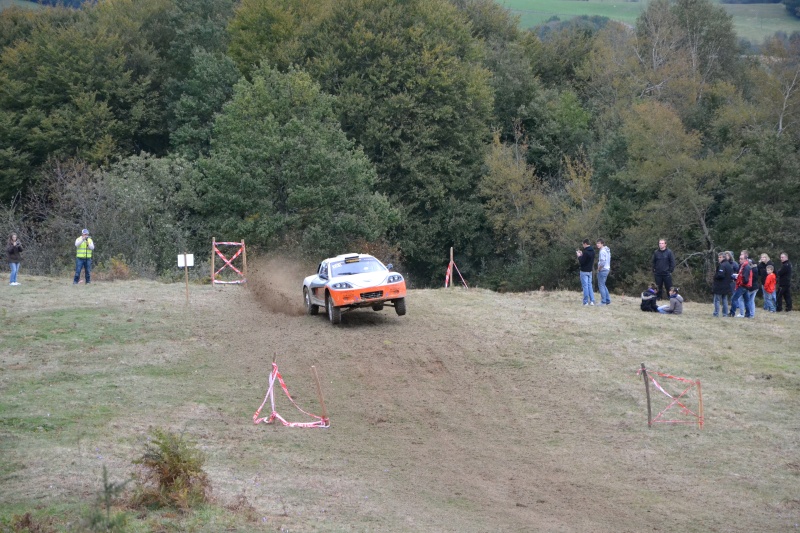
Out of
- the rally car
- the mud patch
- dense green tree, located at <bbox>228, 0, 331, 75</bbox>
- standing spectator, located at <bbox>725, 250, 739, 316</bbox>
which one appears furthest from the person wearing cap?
dense green tree, located at <bbox>228, 0, 331, 75</bbox>

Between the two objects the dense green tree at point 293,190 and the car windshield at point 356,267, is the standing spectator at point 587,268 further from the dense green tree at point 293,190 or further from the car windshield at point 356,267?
the dense green tree at point 293,190

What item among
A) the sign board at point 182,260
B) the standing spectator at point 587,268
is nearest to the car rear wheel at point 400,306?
the standing spectator at point 587,268

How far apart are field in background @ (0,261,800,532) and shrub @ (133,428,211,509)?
0.26 metres

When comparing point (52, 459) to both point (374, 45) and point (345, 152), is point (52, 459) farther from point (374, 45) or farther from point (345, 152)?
point (374, 45)

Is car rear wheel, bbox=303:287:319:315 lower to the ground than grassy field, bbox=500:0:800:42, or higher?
lower

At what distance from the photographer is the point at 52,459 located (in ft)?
39.9

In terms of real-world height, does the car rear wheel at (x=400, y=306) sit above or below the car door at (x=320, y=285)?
below

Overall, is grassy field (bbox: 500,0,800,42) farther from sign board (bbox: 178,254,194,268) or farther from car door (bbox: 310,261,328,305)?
car door (bbox: 310,261,328,305)

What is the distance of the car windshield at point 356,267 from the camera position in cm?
2355

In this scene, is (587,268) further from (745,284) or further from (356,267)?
(356,267)

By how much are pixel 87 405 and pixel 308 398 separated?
13.2 feet

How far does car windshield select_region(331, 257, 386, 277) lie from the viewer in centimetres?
2355

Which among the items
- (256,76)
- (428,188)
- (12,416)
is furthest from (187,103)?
(12,416)

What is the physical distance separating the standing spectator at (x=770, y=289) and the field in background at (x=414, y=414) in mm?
934
